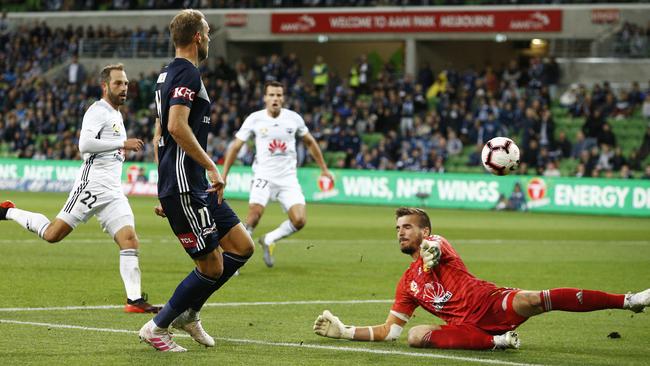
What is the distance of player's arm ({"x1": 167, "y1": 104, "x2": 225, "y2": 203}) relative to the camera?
8156 millimetres

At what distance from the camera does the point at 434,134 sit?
38.4 metres

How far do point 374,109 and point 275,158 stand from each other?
25050 millimetres

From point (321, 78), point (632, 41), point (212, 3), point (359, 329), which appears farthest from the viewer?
point (212, 3)

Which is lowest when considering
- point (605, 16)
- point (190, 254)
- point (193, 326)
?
point (193, 326)

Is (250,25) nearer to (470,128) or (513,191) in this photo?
(470,128)

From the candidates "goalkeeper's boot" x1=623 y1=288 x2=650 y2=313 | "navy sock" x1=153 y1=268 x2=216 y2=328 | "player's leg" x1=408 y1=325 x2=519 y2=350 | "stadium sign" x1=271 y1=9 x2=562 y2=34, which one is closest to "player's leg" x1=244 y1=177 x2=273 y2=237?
"player's leg" x1=408 y1=325 x2=519 y2=350

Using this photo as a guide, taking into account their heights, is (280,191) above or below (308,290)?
above

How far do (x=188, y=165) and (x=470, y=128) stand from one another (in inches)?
1199

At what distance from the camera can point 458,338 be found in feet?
29.1

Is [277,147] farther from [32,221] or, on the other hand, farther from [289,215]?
[32,221]

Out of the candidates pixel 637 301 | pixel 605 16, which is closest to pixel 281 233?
pixel 637 301

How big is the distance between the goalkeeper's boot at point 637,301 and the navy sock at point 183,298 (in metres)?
3.12

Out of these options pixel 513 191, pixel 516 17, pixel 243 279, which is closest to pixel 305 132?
pixel 243 279

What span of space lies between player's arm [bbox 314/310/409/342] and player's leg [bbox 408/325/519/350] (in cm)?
14
